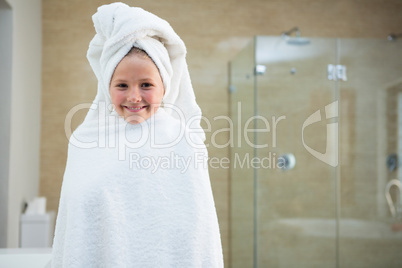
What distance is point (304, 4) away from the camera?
3219mm

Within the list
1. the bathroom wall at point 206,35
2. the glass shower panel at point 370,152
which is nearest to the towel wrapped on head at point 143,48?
the glass shower panel at point 370,152

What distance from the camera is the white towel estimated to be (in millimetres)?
877

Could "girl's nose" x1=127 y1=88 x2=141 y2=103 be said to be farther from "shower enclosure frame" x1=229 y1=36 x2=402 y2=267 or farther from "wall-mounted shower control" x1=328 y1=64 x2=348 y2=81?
"wall-mounted shower control" x1=328 y1=64 x2=348 y2=81

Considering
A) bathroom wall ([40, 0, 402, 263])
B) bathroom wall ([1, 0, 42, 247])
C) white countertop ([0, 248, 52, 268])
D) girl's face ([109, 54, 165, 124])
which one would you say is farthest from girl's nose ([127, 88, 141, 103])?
bathroom wall ([40, 0, 402, 263])

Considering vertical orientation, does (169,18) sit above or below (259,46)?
above

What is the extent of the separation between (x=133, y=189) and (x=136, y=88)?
0.21 metres

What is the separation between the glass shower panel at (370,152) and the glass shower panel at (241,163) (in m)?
0.56

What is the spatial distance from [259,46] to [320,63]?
0.39m

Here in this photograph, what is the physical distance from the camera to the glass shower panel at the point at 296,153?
2586 mm

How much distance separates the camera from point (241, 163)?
9.43 ft

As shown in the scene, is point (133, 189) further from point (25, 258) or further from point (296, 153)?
point (296, 153)

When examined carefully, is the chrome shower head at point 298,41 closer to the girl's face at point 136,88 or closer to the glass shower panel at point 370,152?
the glass shower panel at point 370,152

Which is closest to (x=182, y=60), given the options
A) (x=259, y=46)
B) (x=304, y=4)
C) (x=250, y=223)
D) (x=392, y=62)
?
(x=259, y=46)

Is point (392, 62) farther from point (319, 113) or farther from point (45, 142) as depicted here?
point (45, 142)
